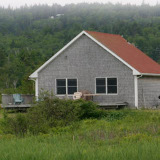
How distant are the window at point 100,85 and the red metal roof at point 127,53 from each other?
184 centimetres

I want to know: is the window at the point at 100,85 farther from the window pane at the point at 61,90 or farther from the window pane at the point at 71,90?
the window pane at the point at 61,90

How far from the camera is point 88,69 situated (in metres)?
32.9

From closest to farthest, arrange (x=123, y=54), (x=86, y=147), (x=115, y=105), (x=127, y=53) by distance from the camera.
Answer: (x=86, y=147), (x=115, y=105), (x=123, y=54), (x=127, y=53)

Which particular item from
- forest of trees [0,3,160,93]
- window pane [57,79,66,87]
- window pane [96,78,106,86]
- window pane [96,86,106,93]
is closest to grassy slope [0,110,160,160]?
window pane [96,86,106,93]

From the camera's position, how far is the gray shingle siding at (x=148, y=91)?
31.7 meters

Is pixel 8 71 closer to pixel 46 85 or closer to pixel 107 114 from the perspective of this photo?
pixel 46 85

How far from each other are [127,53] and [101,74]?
271 cm

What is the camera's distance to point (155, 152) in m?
11.5

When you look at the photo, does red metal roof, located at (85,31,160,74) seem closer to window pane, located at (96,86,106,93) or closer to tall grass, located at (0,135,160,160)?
window pane, located at (96,86,106,93)

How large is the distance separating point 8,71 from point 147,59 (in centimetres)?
4820

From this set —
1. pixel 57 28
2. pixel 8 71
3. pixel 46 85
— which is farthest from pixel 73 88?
pixel 57 28

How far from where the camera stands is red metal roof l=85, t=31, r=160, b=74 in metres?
32.4

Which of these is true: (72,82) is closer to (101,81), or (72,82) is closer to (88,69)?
(88,69)

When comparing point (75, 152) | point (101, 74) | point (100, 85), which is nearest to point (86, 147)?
point (75, 152)
